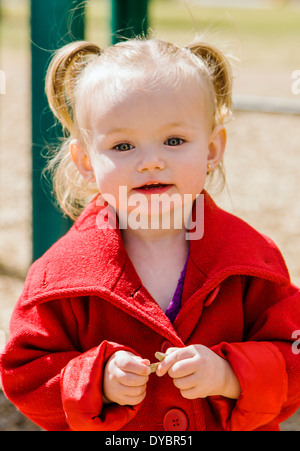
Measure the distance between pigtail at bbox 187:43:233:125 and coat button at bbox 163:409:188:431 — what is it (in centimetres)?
79

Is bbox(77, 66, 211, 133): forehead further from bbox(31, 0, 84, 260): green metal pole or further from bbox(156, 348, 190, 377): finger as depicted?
bbox(31, 0, 84, 260): green metal pole

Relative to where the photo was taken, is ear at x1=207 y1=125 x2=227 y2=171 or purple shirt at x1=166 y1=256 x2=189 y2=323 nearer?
purple shirt at x1=166 y1=256 x2=189 y2=323

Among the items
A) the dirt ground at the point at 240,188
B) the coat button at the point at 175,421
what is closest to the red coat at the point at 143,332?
the coat button at the point at 175,421

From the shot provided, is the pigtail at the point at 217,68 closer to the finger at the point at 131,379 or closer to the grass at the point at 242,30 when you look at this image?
the finger at the point at 131,379

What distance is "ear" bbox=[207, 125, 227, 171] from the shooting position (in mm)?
1852

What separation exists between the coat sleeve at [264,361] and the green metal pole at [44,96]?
1027mm

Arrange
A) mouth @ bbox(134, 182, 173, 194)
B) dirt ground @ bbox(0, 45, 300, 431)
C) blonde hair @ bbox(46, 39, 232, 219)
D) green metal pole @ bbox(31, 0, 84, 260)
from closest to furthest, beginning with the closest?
mouth @ bbox(134, 182, 173, 194) < blonde hair @ bbox(46, 39, 232, 219) < green metal pole @ bbox(31, 0, 84, 260) < dirt ground @ bbox(0, 45, 300, 431)

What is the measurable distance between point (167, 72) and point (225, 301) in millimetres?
598

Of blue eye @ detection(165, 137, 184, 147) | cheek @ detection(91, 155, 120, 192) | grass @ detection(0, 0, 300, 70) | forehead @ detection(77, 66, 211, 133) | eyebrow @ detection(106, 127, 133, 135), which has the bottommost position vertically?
cheek @ detection(91, 155, 120, 192)

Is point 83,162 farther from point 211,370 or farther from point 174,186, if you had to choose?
point 211,370
